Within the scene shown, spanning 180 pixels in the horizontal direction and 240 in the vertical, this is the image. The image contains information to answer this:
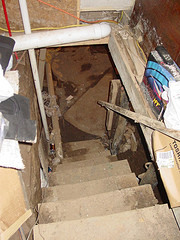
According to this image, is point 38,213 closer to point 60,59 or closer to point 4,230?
point 4,230

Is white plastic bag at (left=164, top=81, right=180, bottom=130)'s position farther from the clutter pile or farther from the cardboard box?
the clutter pile

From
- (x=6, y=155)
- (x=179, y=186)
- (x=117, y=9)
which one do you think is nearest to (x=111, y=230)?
(x=179, y=186)

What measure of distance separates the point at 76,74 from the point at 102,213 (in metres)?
4.38

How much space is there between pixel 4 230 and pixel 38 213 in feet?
2.73

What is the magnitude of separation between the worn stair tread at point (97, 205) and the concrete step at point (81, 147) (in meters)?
2.30

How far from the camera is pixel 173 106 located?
1.51m

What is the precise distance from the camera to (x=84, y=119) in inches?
200

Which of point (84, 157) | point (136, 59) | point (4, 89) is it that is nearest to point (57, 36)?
point (136, 59)

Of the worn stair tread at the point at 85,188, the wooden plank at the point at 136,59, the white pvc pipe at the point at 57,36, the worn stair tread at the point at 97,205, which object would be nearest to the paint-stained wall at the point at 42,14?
the white pvc pipe at the point at 57,36

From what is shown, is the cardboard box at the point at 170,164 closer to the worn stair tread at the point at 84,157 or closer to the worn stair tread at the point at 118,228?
the worn stair tread at the point at 118,228

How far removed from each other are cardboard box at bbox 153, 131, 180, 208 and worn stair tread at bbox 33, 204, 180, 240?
1.02 feet

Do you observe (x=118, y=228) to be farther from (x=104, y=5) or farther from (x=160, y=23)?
(x=104, y=5)

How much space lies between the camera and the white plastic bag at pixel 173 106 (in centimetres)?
149

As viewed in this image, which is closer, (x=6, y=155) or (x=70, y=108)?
(x=6, y=155)
